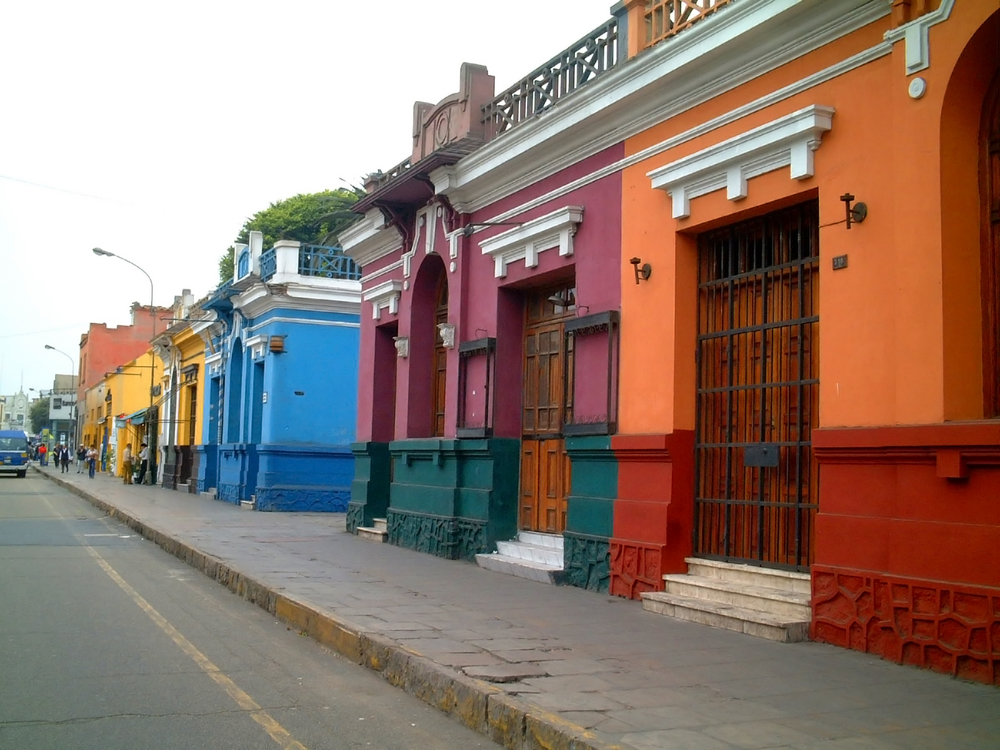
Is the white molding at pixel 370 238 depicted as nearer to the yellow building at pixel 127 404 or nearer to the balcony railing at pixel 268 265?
the balcony railing at pixel 268 265

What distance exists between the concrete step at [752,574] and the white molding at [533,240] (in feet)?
12.9

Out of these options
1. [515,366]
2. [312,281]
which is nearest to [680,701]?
[515,366]

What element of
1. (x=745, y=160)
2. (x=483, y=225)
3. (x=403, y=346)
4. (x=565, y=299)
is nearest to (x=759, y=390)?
(x=745, y=160)

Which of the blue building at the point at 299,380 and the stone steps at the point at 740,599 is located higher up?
the blue building at the point at 299,380

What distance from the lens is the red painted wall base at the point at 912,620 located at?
6.17m

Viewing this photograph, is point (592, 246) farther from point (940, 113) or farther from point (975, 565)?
point (975, 565)

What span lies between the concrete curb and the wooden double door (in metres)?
3.58

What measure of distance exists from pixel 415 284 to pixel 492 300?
101 inches

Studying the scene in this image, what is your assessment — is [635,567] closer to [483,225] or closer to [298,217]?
[483,225]

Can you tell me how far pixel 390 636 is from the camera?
746 centimetres

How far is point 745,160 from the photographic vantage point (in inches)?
344

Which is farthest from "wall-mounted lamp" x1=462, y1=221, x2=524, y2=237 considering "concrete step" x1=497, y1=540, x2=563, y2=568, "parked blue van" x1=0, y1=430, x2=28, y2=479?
"parked blue van" x1=0, y1=430, x2=28, y2=479

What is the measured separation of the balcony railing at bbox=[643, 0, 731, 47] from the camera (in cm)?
942

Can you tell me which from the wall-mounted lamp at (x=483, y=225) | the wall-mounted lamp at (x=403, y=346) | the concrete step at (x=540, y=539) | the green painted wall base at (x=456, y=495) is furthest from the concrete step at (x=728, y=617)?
the wall-mounted lamp at (x=403, y=346)
